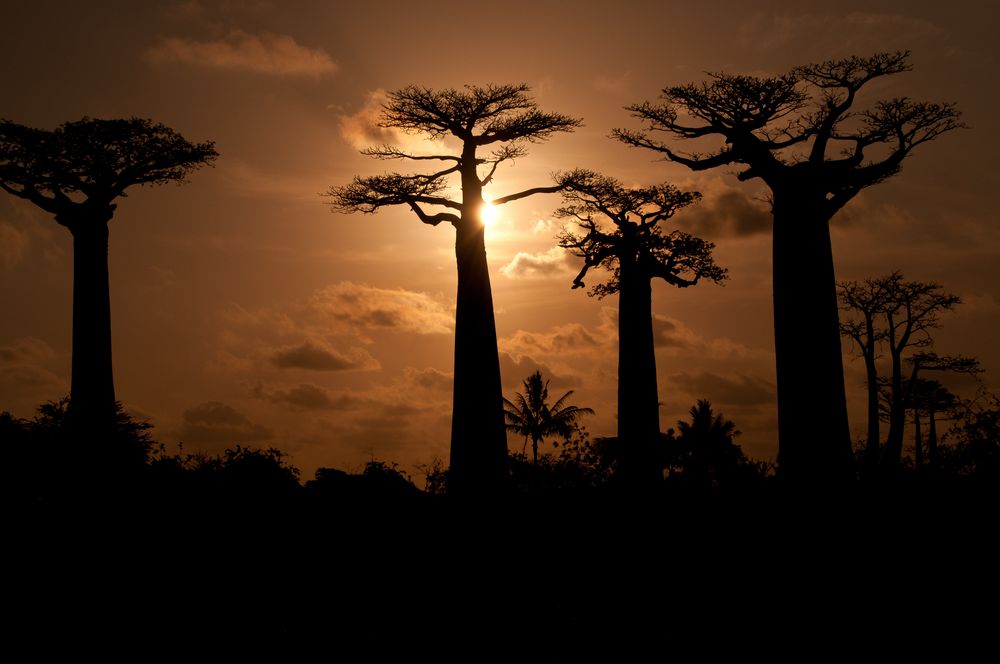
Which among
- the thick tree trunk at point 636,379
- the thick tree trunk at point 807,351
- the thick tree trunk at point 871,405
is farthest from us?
the thick tree trunk at point 871,405

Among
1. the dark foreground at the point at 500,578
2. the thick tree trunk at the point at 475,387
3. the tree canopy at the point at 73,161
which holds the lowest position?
the dark foreground at the point at 500,578

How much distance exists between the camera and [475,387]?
60.0 ft

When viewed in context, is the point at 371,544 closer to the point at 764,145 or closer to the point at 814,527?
the point at 814,527

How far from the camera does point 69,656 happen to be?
381 inches

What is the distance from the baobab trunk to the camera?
64.8 ft

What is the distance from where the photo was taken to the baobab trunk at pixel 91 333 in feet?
64.8

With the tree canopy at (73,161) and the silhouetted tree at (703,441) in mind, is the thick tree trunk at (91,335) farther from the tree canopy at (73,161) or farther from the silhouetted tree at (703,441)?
the silhouetted tree at (703,441)

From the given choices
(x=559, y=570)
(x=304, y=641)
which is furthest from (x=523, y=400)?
(x=304, y=641)

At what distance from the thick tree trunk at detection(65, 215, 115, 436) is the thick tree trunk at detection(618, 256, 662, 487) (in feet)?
37.8

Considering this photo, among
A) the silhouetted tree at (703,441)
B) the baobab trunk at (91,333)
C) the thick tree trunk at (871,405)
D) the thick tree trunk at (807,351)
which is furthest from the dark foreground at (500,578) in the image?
the silhouetted tree at (703,441)

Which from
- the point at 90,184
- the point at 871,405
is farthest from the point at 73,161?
the point at 871,405

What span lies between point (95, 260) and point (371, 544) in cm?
1082

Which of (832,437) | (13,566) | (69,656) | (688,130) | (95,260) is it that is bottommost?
(69,656)

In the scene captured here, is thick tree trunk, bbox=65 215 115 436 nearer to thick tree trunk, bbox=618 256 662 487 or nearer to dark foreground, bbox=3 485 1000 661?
dark foreground, bbox=3 485 1000 661
